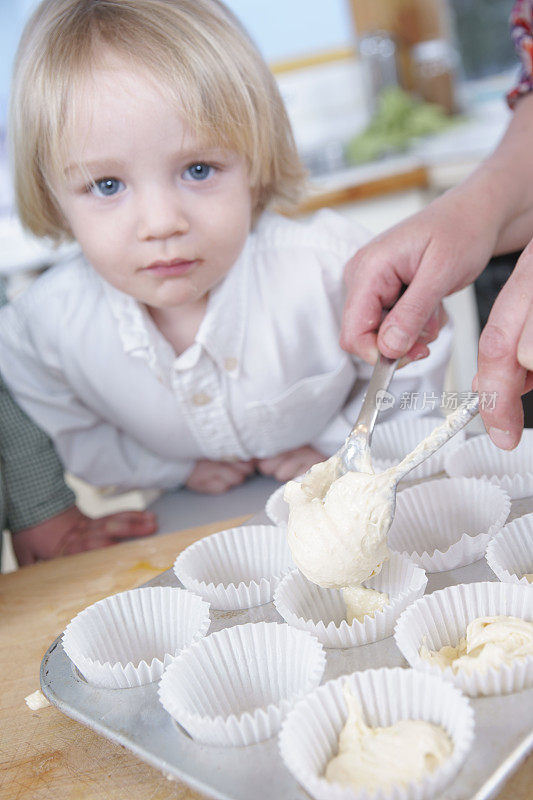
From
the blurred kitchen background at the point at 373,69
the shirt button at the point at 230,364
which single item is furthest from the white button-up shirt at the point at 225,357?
the blurred kitchen background at the point at 373,69

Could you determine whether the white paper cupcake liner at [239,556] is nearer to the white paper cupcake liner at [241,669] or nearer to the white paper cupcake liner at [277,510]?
the white paper cupcake liner at [277,510]

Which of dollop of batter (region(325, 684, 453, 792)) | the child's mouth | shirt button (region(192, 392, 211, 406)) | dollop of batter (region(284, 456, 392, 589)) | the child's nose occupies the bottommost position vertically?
dollop of batter (region(325, 684, 453, 792))

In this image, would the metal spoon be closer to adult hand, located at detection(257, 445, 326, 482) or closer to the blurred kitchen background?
adult hand, located at detection(257, 445, 326, 482)

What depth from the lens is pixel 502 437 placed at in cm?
71

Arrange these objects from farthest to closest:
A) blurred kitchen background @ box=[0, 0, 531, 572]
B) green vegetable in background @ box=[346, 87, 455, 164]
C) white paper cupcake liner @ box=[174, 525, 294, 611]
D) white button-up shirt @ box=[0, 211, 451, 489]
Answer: blurred kitchen background @ box=[0, 0, 531, 572] < green vegetable in background @ box=[346, 87, 455, 164] < white button-up shirt @ box=[0, 211, 451, 489] < white paper cupcake liner @ box=[174, 525, 294, 611]

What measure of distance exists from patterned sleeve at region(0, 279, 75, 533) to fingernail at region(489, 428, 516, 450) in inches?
28.5

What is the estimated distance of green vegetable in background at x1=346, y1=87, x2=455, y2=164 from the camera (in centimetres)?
235

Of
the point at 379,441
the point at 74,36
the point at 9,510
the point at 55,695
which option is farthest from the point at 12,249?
the point at 55,695

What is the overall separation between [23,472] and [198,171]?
51cm

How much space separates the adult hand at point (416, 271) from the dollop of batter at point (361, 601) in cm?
27

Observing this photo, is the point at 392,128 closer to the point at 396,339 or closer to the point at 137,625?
the point at 396,339

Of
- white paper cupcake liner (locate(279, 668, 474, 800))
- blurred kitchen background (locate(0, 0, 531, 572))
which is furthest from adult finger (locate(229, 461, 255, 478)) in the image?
blurred kitchen background (locate(0, 0, 531, 572))

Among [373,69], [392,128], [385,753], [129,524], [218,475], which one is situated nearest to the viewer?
[385,753]

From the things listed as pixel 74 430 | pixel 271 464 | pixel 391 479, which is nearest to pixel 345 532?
pixel 391 479
